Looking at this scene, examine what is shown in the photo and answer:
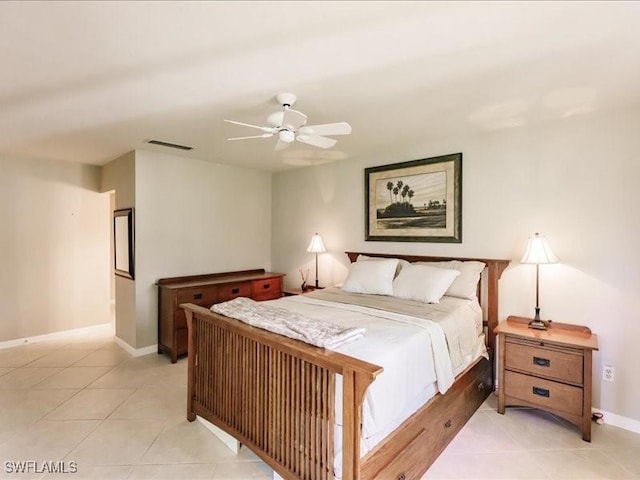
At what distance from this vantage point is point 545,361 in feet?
8.28

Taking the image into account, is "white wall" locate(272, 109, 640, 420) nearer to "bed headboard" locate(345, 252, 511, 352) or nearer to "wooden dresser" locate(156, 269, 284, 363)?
"bed headboard" locate(345, 252, 511, 352)

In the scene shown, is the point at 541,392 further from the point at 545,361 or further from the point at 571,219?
the point at 571,219

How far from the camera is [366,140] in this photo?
3486mm

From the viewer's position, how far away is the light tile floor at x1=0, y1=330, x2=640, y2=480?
2.05m

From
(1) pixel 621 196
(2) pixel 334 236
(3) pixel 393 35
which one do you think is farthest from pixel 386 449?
(2) pixel 334 236

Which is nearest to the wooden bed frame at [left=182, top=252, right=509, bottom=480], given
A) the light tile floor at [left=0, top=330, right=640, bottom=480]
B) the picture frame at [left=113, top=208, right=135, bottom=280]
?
the light tile floor at [left=0, top=330, right=640, bottom=480]

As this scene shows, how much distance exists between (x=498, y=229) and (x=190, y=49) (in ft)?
9.36

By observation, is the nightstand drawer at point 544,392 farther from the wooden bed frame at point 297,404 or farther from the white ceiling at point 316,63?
the white ceiling at point 316,63

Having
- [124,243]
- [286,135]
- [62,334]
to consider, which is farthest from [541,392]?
[62,334]

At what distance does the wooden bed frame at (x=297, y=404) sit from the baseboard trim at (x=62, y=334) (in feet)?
10.4

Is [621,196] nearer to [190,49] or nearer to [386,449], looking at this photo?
[386,449]

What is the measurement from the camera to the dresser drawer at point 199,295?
377cm

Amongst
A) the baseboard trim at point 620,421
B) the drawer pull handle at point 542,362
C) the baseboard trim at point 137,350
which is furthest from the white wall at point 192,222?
the baseboard trim at point 620,421

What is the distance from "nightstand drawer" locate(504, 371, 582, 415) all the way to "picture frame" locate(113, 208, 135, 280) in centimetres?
395
